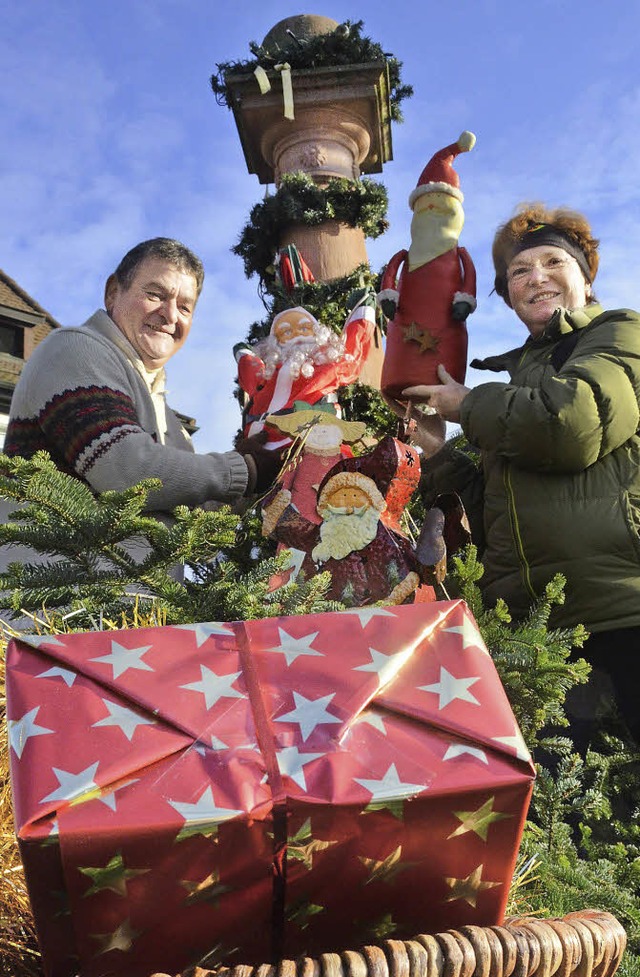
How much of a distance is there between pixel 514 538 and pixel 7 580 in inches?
40.8

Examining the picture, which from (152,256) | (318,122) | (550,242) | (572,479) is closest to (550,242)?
(550,242)

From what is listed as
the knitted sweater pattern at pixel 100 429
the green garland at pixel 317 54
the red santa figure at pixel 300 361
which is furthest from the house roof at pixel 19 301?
the knitted sweater pattern at pixel 100 429

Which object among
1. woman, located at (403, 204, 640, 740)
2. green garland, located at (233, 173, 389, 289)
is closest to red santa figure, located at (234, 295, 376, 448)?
woman, located at (403, 204, 640, 740)

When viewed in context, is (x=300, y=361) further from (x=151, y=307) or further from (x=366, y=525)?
(x=366, y=525)

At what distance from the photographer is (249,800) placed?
1.96ft

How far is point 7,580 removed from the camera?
106 cm

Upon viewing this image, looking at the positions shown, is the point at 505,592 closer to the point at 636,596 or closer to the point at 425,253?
the point at 636,596

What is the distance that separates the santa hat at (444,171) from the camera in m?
2.29

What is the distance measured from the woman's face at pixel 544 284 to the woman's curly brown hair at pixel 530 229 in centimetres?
8

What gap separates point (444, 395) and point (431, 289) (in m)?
0.35

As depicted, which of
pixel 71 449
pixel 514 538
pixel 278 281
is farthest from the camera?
pixel 278 281

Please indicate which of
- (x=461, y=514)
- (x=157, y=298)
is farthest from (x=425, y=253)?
(x=461, y=514)

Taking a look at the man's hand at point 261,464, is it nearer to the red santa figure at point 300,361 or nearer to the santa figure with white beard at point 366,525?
the santa figure with white beard at point 366,525

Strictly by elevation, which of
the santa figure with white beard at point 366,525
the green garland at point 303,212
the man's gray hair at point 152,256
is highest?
the green garland at point 303,212
